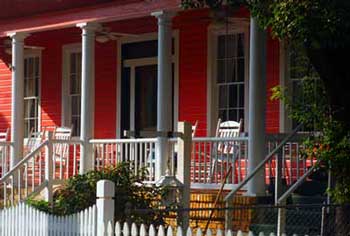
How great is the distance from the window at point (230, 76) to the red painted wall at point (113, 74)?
333 millimetres

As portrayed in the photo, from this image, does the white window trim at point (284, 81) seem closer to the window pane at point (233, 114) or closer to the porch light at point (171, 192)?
the window pane at point (233, 114)

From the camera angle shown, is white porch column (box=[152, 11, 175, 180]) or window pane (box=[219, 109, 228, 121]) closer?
white porch column (box=[152, 11, 175, 180])

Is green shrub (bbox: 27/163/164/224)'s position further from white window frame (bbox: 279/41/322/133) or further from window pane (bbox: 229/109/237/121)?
window pane (bbox: 229/109/237/121)

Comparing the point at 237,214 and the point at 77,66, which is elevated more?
the point at 77,66

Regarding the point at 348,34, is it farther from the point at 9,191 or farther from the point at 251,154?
the point at 9,191

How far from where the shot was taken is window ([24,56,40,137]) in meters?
20.5

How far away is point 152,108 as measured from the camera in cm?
1825

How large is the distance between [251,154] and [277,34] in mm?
5200

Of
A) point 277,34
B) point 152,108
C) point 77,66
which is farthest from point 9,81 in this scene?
point 277,34

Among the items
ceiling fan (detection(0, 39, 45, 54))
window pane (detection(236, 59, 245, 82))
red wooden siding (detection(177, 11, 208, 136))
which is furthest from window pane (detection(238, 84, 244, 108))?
ceiling fan (detection(0, 39, 45, 54))

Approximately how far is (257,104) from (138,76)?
19.5ft

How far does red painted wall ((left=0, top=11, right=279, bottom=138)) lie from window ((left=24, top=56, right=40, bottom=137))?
0.32 m

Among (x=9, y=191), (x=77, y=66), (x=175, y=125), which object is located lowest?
(x=9, y=191)

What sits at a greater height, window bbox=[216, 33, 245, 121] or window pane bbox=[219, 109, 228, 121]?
window bbox=[216, 33, 245, 121]
